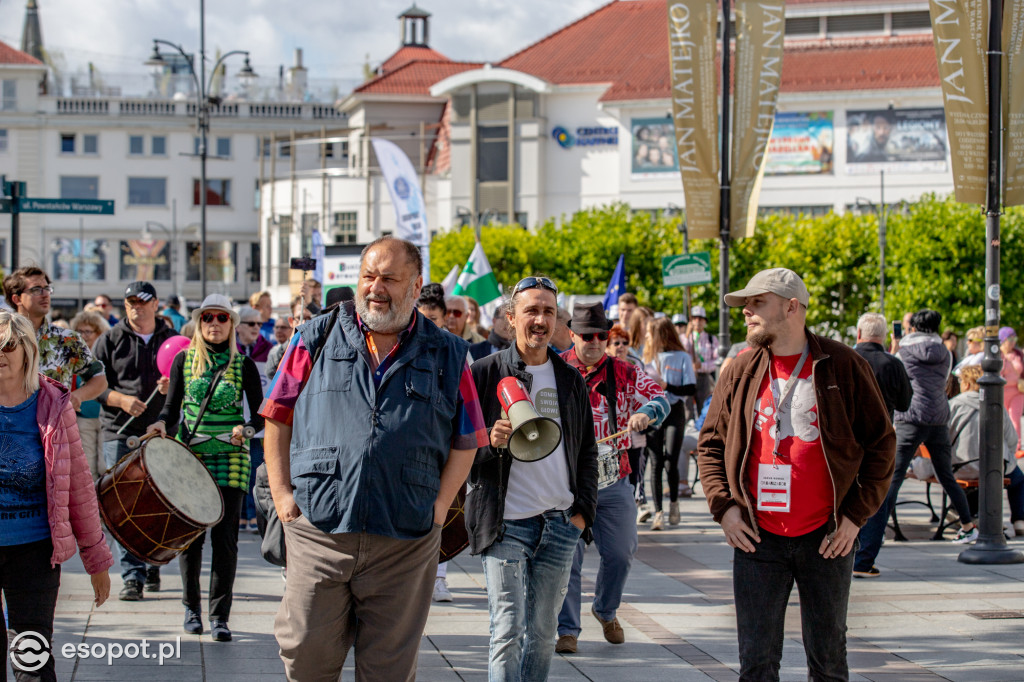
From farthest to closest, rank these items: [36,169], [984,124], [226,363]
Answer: [36,169]
[984,124]
[226,363]

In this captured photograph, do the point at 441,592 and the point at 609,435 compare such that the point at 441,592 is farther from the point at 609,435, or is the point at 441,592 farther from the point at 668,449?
the point at 668,449

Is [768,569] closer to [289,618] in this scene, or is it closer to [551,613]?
[551,613]

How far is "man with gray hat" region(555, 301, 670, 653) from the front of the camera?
6.74 m

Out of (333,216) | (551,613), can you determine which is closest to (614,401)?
(551,613)

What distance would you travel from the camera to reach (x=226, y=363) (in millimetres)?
7379

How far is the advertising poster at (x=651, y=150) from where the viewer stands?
53.6 meters

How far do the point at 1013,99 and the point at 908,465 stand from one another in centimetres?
313

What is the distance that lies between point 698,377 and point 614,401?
8.88 meters

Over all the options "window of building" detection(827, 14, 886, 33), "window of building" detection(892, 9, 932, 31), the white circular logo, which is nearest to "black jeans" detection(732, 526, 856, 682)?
the white circular logo

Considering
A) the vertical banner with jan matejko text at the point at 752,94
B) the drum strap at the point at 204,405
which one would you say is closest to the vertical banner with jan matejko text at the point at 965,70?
the vertical banner with jan matejko text at the point at 752,94

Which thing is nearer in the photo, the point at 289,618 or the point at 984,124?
the point at 289,618

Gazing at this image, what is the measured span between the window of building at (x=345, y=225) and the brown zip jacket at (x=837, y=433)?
5483 centimetres

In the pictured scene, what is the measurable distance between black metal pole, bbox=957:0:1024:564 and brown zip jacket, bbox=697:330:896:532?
5374 millimetres

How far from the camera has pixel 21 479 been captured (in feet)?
15.7
